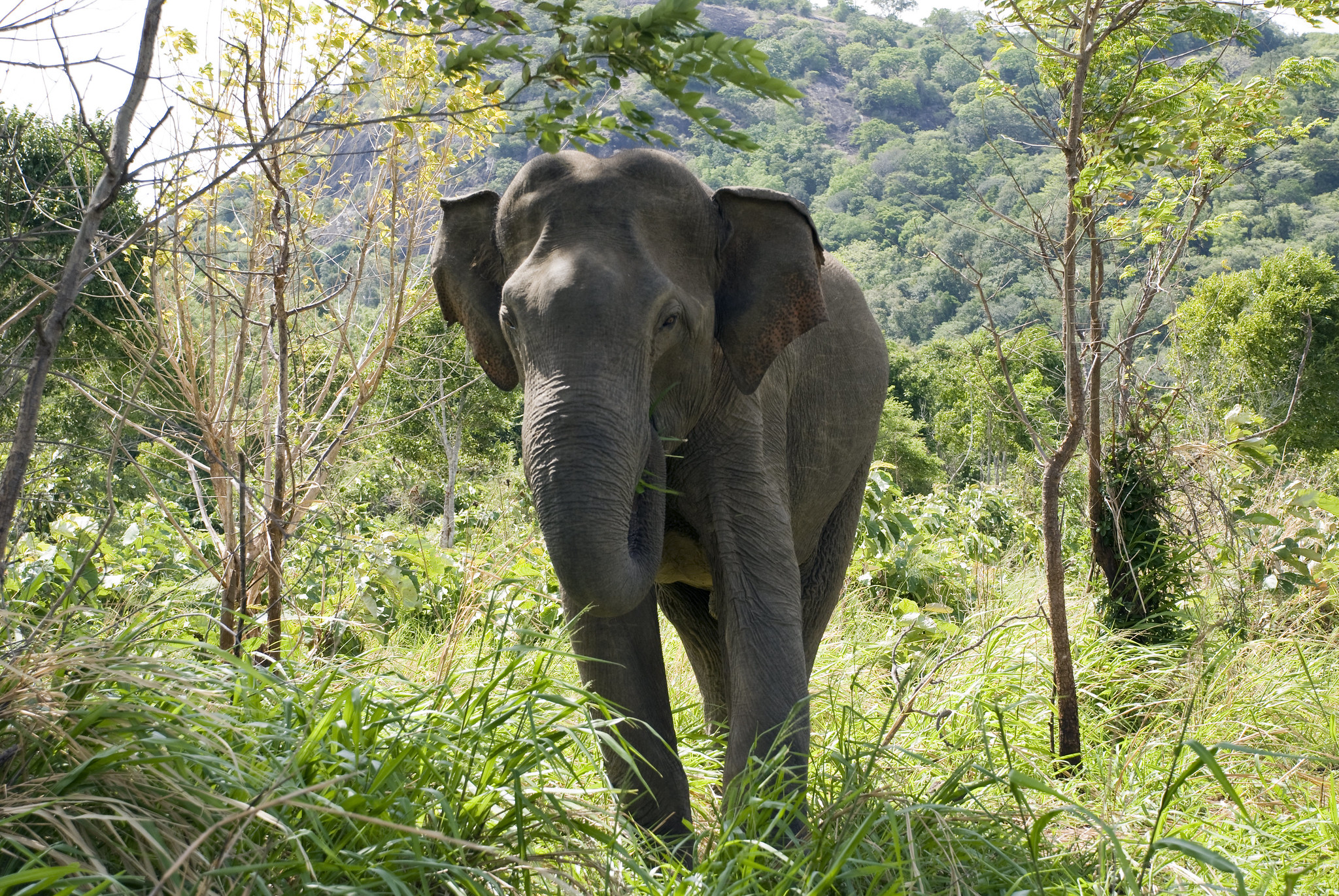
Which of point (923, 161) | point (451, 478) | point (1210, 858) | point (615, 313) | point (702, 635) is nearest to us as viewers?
point (1210, 858)

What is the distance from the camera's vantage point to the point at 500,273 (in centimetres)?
364

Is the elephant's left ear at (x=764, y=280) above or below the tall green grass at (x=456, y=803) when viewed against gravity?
above

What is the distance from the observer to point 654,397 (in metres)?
3.25

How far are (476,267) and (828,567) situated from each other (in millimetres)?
2143

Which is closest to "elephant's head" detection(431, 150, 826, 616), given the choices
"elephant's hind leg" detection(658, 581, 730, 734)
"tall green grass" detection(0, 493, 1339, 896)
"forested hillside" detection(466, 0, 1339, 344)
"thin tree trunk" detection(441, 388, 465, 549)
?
"tall green grass" detection(0, 493, 1339, 896)

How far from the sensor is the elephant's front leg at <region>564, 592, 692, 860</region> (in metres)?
3.41

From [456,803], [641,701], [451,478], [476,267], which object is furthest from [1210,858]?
[451,478]

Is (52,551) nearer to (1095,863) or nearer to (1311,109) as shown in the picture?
(1095,863)

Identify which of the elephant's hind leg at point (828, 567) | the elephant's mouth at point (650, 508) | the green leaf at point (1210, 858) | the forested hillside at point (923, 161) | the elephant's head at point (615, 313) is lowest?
the green leaf at point (1210, 858)

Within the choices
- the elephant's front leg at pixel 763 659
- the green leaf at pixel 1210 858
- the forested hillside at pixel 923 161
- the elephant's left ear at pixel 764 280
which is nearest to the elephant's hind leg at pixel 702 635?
the elephant's front leg at pixel 763 659

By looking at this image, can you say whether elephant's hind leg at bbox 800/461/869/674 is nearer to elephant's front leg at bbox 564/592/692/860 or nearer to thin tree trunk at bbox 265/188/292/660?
elephant's front leg at bbox 564/592/692/860

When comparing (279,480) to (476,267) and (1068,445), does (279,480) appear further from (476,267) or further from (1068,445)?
(1068,445)

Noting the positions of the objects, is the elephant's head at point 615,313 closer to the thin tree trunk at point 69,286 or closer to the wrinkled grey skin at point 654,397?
the wrinkled grey skin at point 654,397

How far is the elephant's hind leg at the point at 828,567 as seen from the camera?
15.2 feet
